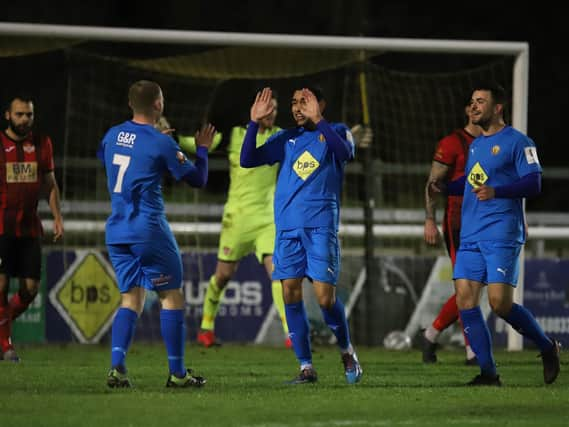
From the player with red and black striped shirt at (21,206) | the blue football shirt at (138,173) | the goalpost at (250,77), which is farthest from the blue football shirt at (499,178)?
the goalpost at (250,77)

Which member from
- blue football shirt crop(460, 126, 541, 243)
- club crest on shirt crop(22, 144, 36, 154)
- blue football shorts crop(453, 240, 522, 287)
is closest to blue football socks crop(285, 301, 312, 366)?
blue football shorts crop(453, 240, 522, 287)

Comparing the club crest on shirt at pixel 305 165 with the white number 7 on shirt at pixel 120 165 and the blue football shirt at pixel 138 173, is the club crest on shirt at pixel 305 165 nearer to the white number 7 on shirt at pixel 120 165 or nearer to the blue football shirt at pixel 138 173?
the blue football shirt at pixel 138 173

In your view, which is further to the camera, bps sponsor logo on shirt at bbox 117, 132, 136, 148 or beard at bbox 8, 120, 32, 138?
beard at bbox 8, 120, 32, 138

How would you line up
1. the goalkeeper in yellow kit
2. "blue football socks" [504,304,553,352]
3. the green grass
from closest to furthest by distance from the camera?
the green grass → "blue football socks" [504,304,553,352] → the goalkeeper in yellow kit

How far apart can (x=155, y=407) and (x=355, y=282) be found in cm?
629

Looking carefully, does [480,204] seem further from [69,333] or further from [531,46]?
[531,46]

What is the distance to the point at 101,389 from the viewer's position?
841 centimetres

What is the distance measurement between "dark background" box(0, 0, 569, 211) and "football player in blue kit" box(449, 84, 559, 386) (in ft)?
46.3

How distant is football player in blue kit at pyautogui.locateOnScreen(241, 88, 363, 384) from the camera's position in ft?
29.0

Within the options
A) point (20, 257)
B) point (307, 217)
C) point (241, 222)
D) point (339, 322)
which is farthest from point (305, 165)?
point (241, 222)

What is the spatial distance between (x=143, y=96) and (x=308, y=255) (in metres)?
1.56

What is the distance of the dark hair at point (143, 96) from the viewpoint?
8.31m

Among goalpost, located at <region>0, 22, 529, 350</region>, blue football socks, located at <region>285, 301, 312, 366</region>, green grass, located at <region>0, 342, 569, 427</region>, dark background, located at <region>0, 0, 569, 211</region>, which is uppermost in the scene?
dark background, located at <region>0, 0, 569, 211</region>

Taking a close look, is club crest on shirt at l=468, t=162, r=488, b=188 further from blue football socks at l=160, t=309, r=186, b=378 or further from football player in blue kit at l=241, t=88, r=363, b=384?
blue football socks at l=160, t=309, r=186, b=378
